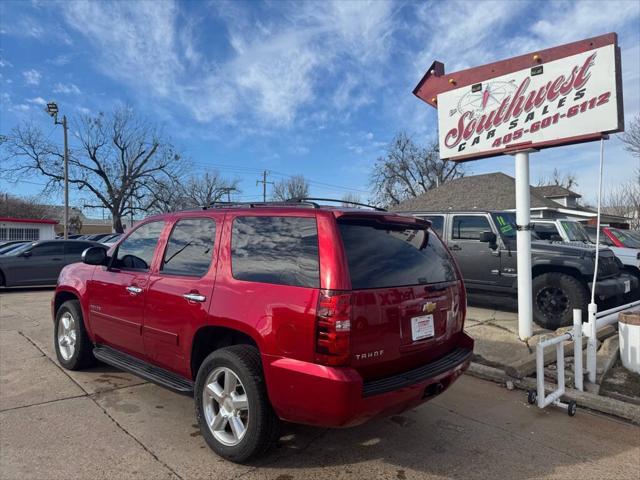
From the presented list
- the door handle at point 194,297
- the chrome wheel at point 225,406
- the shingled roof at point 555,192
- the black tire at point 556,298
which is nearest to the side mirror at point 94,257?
the door handle at point 194,297

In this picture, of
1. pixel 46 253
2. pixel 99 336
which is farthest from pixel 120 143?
pixel 99 336

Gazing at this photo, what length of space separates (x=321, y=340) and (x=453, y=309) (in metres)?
1.30

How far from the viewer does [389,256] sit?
3.07m

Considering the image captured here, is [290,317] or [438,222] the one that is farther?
[438,222]

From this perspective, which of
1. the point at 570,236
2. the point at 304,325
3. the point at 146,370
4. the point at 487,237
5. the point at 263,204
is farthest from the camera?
the point at 570,236

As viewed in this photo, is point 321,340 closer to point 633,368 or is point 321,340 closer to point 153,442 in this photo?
point 153,442

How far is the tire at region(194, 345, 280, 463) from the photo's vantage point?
2889 millimetres

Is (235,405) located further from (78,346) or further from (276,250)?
(78,346)

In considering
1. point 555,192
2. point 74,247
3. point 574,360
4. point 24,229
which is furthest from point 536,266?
point 24,229

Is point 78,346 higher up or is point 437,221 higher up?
point 437,221

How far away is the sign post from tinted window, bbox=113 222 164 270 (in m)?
4.81

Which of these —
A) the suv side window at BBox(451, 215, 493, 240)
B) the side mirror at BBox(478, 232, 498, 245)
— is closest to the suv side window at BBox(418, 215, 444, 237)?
the suv side window at BBox(451, 215, 493, 240)

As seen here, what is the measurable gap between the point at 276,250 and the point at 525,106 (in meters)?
4.90

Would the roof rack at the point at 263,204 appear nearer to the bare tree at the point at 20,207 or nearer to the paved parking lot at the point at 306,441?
the paved parking lot at the point at 306,441
